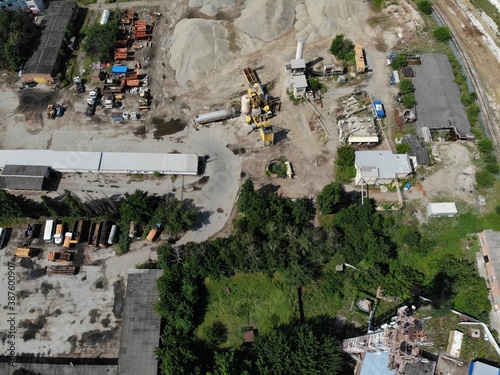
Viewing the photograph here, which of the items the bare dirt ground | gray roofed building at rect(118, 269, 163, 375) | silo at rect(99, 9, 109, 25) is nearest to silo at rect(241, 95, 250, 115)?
gray roofed building at rect(118, 269, 163, 375)

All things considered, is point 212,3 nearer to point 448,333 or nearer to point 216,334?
point 216,334

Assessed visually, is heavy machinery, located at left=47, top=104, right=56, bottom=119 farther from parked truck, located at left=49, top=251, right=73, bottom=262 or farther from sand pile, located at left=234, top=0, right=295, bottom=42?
sand pile, located at left=234, top=0, right=295, bottom=42

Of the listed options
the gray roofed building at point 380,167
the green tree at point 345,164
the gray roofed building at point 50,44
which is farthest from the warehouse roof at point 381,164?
the gray roofed building at point 50,44

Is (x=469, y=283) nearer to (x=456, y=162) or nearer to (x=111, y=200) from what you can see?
(x=456, y=162)

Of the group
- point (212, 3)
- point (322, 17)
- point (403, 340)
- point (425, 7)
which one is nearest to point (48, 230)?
point (403, 340)

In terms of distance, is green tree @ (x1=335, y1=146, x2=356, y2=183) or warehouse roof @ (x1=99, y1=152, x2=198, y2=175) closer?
green tree @ (x1=335, y1=146, x2=356, y2=183)
